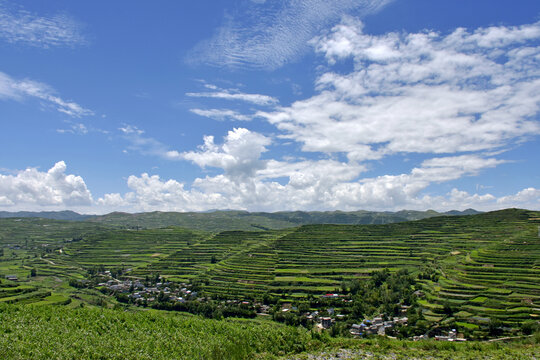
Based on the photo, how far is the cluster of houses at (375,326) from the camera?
65.1 m

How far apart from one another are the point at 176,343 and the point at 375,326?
4104 centimetres

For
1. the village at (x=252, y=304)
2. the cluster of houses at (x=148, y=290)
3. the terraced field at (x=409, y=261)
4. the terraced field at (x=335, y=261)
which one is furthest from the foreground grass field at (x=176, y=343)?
the cluster of houses at (x=148, y=290)

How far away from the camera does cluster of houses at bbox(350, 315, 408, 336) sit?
213 feet

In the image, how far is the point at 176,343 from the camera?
44.9 metres

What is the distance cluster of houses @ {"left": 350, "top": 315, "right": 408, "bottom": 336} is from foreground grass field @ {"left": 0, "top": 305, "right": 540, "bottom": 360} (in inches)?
749

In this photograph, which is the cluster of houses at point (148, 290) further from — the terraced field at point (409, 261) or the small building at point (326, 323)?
the small building at point (326, 323)

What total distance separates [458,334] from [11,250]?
22727 cm

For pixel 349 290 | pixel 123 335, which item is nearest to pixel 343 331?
pixel 349 290

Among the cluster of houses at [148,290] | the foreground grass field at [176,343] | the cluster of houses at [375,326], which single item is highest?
the foreground grass field at [176,343]

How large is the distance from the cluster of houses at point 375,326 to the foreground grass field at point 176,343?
19.0 metres

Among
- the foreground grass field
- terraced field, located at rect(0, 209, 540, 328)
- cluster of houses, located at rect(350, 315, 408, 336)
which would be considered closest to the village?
cluster of houses, located at rect(350, 315, 408, 336)

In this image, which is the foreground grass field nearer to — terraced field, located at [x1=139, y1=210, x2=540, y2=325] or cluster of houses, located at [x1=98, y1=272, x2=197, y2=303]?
terraced field, located at [x1=139, y1=210, x2=540, y2=325]

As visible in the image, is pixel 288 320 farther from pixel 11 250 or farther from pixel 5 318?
pixel 11 250

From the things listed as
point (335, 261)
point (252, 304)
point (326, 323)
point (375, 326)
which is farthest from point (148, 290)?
point (375, 326)
